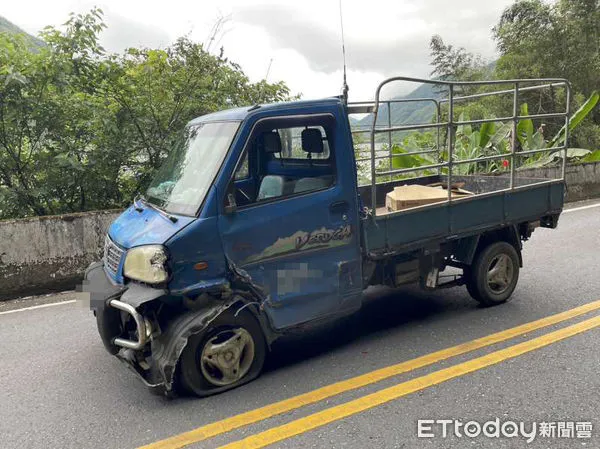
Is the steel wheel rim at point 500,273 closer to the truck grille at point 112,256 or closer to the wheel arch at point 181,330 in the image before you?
the wheel arch at point 181,330

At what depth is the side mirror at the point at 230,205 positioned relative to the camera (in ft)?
11.0

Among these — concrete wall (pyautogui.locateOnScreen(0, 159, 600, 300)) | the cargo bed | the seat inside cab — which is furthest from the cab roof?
concrete wall (pyautogui.locateOnScreen(0, 159, 600, 300))

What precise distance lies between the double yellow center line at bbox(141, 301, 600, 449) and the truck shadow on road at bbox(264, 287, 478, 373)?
553 millimetres

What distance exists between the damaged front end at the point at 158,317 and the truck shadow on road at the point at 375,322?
2.15 ft

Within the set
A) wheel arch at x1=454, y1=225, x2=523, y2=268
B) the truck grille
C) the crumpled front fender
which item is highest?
the truck grille

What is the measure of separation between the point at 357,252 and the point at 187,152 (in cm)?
158

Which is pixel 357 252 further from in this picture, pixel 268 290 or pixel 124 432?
pixel 124 432

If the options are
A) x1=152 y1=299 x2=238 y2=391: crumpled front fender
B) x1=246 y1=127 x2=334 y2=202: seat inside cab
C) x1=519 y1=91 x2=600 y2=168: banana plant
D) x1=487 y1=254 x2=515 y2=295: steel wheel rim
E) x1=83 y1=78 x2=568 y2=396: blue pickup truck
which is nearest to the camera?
x1=152 y1=299 x2=238 y2=391: crumpled front fender

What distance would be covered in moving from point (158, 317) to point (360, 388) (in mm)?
1473

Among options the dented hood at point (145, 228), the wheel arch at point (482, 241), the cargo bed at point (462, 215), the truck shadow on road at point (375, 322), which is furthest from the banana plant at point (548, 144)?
the dented hood at point (145, 228)

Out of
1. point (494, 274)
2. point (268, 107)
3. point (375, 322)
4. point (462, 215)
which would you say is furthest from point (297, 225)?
point (494, 274)

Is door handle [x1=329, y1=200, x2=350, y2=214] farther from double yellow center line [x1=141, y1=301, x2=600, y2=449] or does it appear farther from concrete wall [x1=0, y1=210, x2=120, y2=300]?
concrete wall [x1=0, y1=210, x2=120, y2=300]

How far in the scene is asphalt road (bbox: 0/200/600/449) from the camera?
2.89m

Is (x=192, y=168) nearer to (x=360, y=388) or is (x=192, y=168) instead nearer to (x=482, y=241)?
(x=360, y=388)
